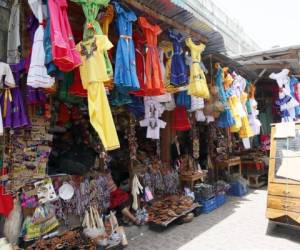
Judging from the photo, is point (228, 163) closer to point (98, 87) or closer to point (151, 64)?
point (151, 64)

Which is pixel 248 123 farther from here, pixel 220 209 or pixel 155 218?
pixel 155 218

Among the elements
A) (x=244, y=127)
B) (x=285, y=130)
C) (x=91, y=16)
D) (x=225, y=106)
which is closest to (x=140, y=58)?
(x=91, y=16)

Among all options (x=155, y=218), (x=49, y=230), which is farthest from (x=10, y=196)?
(x=155, y=218)

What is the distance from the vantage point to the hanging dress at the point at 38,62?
3.44 meters

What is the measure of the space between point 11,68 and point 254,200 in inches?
271

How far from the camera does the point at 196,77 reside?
5309 mm

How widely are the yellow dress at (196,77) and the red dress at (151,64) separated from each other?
31.2 inches

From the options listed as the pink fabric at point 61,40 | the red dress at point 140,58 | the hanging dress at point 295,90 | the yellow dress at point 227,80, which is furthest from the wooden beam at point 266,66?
the pink fabric at point 61,40

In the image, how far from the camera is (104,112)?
3535 mm

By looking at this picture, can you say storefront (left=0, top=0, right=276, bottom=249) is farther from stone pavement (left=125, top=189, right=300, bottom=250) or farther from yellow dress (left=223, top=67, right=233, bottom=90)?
stone pavement (left=125, top=189, right=300, bottom=250)

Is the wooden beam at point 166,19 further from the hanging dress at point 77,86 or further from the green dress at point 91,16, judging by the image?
the hanging dress at point 77,86

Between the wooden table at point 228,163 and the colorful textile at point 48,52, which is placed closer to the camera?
the colorful textile at point 48,52

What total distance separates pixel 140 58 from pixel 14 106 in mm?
2085

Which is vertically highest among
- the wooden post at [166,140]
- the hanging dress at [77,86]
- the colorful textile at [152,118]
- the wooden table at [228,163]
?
the hanging dress at [77,86]
